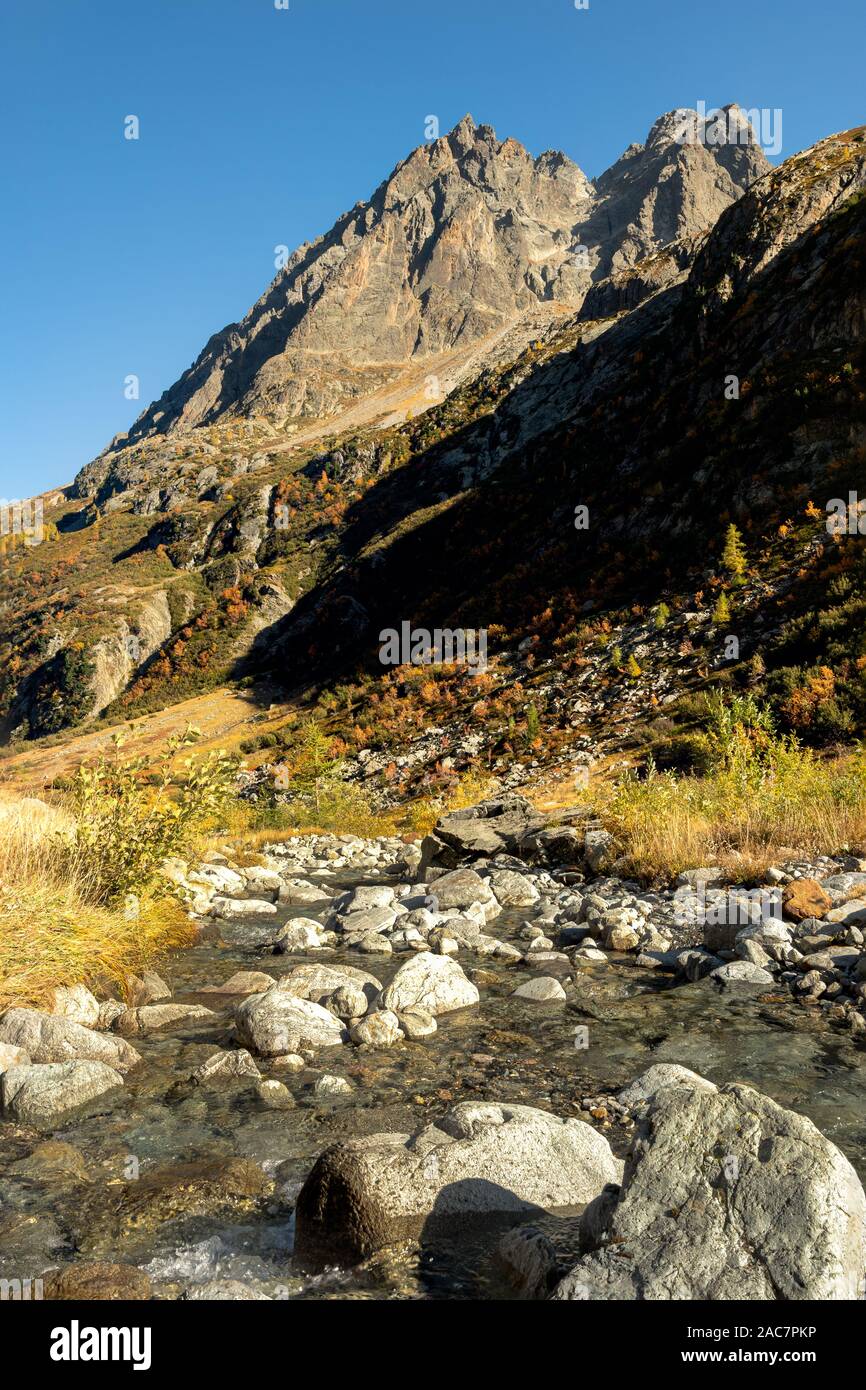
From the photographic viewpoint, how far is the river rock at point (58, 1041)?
5.81 metres

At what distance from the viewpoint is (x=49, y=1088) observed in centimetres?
523

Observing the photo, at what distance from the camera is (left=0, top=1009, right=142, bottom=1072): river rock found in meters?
5.81

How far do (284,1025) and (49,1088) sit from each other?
1.83 metres

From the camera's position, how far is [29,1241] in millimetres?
3742

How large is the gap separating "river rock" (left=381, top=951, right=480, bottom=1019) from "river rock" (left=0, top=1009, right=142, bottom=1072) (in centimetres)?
234

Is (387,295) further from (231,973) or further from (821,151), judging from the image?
(231,973)

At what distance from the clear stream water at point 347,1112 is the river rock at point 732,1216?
2.43 ft

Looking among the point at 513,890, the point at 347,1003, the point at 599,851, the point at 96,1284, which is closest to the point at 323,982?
the point at 347,1003

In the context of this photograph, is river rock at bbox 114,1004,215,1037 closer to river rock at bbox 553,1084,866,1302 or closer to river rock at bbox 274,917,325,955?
river rock at bbox 274,917,325,955

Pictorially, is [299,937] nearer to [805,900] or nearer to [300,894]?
[300,894]

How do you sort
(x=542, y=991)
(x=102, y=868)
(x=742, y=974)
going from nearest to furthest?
1. (x=742, y=974)
2. (x=542, y=991)
3. (x=102, y=868)

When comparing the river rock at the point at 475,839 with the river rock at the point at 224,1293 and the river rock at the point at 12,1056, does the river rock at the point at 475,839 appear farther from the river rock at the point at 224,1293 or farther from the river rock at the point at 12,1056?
the river rock at the point at 224,1293

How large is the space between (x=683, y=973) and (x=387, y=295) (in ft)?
672

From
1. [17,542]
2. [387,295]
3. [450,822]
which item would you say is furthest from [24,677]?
[387,295]
